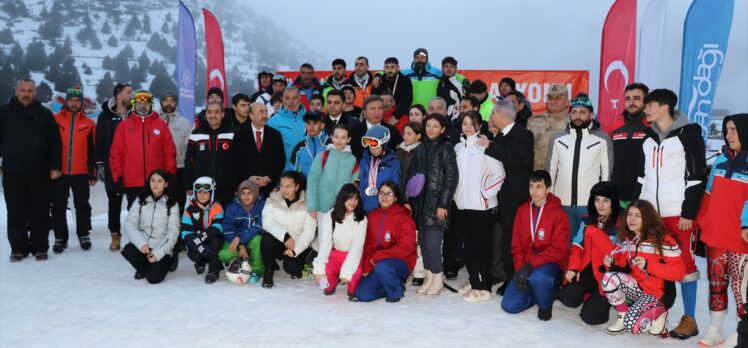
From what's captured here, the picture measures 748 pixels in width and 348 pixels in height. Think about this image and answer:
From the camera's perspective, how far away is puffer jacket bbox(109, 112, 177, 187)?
19.2ft

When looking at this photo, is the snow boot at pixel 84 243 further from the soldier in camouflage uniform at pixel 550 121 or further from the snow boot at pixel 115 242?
the soldier in camouflage uniform at pixel 550 121

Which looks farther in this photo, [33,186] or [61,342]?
[33,186]

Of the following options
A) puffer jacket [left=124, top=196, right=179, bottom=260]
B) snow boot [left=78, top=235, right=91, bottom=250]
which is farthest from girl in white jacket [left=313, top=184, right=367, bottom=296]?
snow boot [left=78, top=235, right=91, bottom=250]

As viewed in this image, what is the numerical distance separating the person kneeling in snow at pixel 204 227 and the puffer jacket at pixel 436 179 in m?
2.04

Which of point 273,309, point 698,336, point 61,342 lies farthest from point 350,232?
point 698,336

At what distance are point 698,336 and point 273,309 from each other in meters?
3.13

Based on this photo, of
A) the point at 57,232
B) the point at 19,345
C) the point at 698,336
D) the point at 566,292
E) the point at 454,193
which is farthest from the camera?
the point at 57,232

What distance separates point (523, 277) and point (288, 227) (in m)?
2.27

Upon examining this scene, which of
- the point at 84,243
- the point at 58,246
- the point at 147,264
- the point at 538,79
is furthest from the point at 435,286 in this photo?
the point at 538,79

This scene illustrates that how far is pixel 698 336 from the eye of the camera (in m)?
3.78

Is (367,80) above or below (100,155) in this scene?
above

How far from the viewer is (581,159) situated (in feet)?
14.8

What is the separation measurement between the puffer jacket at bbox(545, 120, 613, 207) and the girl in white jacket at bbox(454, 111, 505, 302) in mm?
568

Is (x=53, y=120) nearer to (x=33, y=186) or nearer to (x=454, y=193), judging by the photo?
(x=33, y=186)
